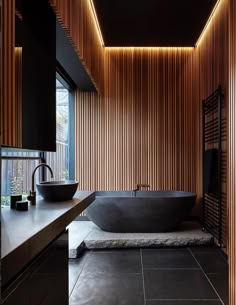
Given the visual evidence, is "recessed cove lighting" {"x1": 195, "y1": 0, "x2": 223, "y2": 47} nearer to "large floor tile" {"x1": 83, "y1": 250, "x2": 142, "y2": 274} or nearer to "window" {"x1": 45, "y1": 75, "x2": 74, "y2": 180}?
"window" {"x1": 45, "y1": 75, "x2": 74, "y2": 180}

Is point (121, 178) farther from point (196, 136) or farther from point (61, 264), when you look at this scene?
point (61, 264)

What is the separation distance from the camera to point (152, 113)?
5.31m

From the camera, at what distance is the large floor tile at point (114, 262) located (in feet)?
10.6

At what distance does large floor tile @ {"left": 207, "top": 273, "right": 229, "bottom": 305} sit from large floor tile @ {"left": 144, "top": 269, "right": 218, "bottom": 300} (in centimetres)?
6

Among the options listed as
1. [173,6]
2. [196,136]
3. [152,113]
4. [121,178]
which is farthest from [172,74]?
[121,178]

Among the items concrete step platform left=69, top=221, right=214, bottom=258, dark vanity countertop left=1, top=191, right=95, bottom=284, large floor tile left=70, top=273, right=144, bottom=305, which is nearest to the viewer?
dark vanity countertop left=1, top=191, right=95, bottom=284

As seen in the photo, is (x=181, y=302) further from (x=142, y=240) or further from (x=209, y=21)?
(x=209, y=21)

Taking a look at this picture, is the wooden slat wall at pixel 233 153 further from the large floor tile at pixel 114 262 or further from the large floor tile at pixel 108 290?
the large floor tile at pixel 114 262

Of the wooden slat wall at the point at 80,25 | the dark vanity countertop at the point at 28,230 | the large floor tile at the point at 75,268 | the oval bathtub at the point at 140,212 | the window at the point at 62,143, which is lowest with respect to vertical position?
Result: the large floor tile at the point at 75,268

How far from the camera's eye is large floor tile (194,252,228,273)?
3.23m

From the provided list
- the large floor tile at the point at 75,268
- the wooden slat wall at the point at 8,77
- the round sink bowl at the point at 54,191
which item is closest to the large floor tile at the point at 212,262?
the large floor tile at the point at 75,268

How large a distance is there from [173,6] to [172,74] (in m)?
1.60

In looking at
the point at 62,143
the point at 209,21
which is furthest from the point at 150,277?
the point at 209,21

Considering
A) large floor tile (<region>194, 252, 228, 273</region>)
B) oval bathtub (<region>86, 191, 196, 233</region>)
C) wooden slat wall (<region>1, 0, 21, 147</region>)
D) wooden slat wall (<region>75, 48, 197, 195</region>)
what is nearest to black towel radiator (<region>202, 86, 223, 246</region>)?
large floor tile (<region>194, 252, 228, 273</region>)
